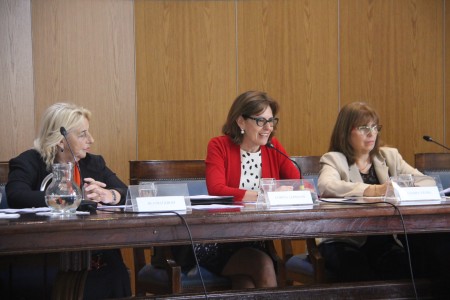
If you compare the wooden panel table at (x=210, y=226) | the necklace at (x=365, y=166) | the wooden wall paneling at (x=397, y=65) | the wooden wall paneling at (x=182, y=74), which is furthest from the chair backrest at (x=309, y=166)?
the wooden wall paneling at (x=397, y=65)

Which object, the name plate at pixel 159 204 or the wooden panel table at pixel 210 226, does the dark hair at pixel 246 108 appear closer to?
the wooden panel table at pixel 210 226

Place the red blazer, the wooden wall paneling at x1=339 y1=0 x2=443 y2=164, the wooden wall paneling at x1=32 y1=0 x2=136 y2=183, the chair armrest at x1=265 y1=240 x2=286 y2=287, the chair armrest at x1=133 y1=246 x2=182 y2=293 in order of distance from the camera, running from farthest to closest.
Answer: the wooden wall paneling at x1=339 y1=0 x2=443 y2=164 < the wooden wall paneling at x1=32 y1=0 x2=136 y2=183 < the red blazer < the chair armrest at x1=265 y1=240 x2=286 y2=287 < the chair armrest at x1=133 y1=246 x2=182 y2=293

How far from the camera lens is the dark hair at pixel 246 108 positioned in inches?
122

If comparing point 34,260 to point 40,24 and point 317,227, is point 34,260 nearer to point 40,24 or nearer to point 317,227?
point 317,227

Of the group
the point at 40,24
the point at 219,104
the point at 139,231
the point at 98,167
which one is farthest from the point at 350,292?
the point at 40,24

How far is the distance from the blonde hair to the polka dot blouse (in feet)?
2.44

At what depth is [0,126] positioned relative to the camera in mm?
4422

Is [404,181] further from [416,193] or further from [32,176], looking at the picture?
[32,176]

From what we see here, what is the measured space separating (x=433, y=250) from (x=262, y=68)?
106 inches

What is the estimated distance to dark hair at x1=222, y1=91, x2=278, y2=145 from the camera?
3104 mm

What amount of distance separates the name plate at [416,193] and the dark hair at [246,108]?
3.27ft

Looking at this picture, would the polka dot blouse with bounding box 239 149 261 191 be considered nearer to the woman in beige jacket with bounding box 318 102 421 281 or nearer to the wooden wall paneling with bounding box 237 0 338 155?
the woman in beige jacket with bounding box 318 102 421 281

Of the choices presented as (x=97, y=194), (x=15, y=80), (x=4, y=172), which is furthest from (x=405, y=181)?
(x=15, y=80)

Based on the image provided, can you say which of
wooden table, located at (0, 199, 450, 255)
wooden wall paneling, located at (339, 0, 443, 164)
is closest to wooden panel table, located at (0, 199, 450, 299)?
wooden table, located at (0, 199, 450, 255)
